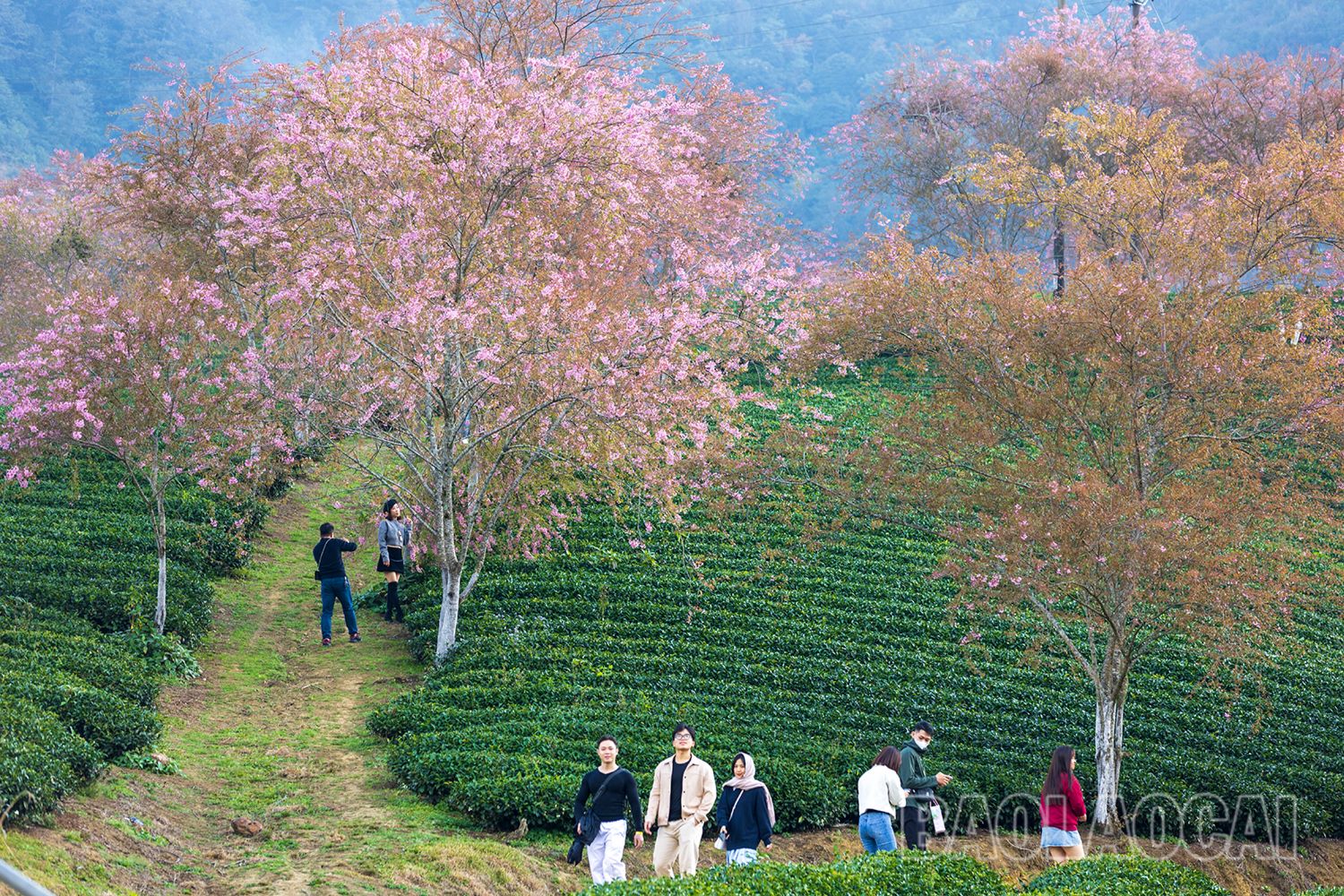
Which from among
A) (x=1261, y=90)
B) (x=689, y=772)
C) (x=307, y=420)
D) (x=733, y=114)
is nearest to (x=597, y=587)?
(x=307, y=420)

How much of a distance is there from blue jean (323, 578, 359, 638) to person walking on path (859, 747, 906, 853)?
9.35m

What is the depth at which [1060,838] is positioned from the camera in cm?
1086

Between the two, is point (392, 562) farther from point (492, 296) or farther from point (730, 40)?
point (730, 40)

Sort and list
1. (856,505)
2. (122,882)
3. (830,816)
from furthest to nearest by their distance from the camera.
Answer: (856,505) → (830,816) → (122,882)

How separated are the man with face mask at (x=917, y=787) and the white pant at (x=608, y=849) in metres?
2.86

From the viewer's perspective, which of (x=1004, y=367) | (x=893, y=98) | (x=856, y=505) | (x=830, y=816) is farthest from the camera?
(x=893, y=98)

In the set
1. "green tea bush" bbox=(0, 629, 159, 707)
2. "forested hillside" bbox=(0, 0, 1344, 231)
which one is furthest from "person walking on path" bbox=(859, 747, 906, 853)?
"forested hillside" bbox=(0, 0, 1344, 231)

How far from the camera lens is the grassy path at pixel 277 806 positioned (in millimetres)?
9297

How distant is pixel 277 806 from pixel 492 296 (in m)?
7.25

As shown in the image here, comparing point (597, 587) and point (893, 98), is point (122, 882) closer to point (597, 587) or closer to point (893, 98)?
point (597, 587)

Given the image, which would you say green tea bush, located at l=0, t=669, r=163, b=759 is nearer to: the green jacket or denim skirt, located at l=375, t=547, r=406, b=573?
denim skirt, located at l=375, t=547, r=406, b=573

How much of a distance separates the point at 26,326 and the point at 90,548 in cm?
1607

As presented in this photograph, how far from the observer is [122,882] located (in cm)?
883

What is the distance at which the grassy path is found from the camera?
9297 mm
